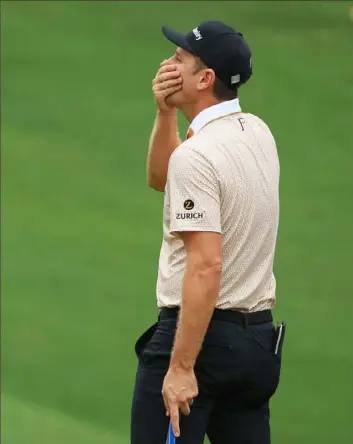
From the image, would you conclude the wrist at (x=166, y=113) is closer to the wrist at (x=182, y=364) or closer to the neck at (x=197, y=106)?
the neck at (x=197, y=106)

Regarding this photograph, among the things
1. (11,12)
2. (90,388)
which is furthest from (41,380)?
(11,12)

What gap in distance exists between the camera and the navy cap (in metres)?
3.60

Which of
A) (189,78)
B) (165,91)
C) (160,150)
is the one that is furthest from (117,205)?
(189,78)

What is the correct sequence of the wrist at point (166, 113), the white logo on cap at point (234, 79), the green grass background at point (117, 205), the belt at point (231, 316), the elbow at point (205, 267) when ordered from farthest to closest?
1. the green grass background at point (117, 205)
2. the wrist at point (166, 113)
3. the white logo on cap at point (234, 79)
4. the belt at point (231, 316)
5. the elbow at point (205, 267)

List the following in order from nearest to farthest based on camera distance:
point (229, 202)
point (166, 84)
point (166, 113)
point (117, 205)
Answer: point (229, 202), point (166, 84), point (166, 113), point (117, 205)

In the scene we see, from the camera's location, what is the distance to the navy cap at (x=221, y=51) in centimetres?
360

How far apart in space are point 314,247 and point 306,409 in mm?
1489

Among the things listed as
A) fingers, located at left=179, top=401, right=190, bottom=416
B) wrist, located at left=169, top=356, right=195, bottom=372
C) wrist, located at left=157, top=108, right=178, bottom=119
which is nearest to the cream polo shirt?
wrist, located at left=169, top=356, right=195, bottom=372

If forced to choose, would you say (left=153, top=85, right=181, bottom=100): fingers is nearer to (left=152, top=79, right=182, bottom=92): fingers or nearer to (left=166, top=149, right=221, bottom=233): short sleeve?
(left=152, top=79, right=182, bottom=92): fingers

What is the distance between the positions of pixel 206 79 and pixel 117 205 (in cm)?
400

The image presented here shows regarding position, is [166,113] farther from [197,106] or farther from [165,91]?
[197,106]

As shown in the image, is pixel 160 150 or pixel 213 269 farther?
pixel 160 150

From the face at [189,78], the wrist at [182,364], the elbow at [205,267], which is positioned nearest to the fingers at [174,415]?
the wrist at [182,364]

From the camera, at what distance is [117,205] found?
7.56 meters
